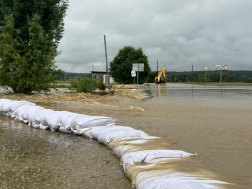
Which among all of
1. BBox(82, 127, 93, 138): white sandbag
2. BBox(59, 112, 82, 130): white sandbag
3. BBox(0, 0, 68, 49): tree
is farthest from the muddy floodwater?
BBox(0, 0, 68, 49): tree

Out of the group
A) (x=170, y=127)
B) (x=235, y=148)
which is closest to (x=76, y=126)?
(x=170, y=127)

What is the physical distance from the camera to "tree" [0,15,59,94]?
11.9 m

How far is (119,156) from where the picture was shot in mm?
3057

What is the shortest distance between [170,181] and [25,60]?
11616mm

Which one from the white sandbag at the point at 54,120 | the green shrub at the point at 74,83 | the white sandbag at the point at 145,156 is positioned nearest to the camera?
the white sandbag at the point at 145,156

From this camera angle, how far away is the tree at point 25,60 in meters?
11.9

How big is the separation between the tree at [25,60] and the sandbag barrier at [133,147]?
5960 millimetres

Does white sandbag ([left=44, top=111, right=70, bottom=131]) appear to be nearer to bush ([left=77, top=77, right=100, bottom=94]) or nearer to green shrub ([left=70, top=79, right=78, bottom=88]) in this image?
bush ([left=77, top=77, right=100, bottom=94])

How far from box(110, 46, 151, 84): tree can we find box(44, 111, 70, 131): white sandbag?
124ft

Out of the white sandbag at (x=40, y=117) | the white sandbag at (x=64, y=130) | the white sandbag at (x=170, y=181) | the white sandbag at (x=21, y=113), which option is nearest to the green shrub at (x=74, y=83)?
the white sandbag at (x=21, y=113)

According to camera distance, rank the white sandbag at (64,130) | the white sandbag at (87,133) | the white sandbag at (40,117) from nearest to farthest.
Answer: the white sandbag at (87,133), the white sandbag at (64,130), the white sandbag at (40,117)

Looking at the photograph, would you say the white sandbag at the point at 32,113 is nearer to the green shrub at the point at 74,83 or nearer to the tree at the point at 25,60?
the tree at the point at 25,60

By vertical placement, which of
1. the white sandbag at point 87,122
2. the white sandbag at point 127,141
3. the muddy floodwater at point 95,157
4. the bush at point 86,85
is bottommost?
the muddy floodwater at point 95,157

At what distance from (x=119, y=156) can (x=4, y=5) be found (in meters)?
13.6
